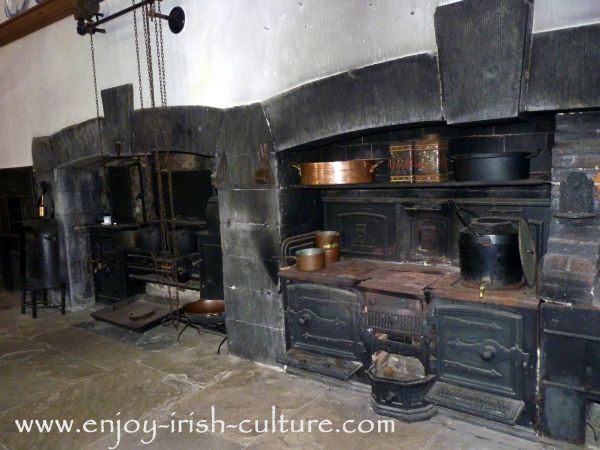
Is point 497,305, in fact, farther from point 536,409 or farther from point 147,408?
point 147,408

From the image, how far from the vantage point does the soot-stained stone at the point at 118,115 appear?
16.7ft

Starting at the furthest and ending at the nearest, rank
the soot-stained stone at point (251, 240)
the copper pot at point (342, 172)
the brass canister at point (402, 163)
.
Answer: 1. the soot-stained stone at point (251, 240)
2. the copper pot at point (342, 172)
3. the brass canister at point (402, 163)

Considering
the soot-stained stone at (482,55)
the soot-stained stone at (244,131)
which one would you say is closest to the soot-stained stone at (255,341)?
the soot-stained stone at (244,131)

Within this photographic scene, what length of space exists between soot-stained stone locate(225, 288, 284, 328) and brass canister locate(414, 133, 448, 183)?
1619 mm

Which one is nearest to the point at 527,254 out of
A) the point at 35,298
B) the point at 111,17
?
the point at 111,17

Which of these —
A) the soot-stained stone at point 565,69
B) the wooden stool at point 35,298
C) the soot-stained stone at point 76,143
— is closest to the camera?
the soot-stained stone at point 565,69

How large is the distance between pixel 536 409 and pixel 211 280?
3272mm

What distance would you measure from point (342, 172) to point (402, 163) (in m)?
0.47

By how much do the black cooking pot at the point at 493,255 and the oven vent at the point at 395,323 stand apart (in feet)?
1.54

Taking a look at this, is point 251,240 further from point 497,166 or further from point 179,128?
point 497,166

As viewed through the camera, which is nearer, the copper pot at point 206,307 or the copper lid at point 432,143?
the copper lid at point 432,143

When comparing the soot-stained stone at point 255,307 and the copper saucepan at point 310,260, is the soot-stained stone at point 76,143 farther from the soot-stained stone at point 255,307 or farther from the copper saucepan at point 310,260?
the copper saucepan at point 310,260

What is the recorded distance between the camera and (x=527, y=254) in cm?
312

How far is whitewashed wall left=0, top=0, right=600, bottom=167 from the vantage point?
3.26 meters
